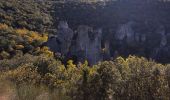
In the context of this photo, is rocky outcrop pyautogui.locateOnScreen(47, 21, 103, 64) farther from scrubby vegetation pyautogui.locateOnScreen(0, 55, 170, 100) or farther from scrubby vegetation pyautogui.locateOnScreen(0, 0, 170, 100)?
scrubby vegetation pyautogui.locateOnScreen(0, 55, 170, 100)

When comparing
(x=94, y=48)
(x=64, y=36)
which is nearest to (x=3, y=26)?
(x=64, y=36)

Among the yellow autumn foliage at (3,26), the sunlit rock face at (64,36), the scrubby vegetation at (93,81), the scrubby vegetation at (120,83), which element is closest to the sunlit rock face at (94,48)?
the sunlit rock face at (64,36)

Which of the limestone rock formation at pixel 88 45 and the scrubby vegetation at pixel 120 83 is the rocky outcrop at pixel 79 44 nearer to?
the limestone rock formation at pixel 88 45

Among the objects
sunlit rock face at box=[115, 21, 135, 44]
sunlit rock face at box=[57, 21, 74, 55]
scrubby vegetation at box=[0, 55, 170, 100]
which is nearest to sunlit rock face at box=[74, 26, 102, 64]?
sunlit rock face at box=[57, 21, 74, 55]

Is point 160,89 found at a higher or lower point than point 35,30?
higher

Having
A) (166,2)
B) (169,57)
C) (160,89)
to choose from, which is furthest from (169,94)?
(166,2)

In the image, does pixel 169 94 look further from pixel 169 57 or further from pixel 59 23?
pixel 59 23

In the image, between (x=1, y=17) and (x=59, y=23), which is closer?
(x=1, y=17)

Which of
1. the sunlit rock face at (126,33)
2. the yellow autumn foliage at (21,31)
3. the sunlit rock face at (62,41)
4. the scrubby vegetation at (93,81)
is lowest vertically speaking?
the sunlit rock face at (126,33)
